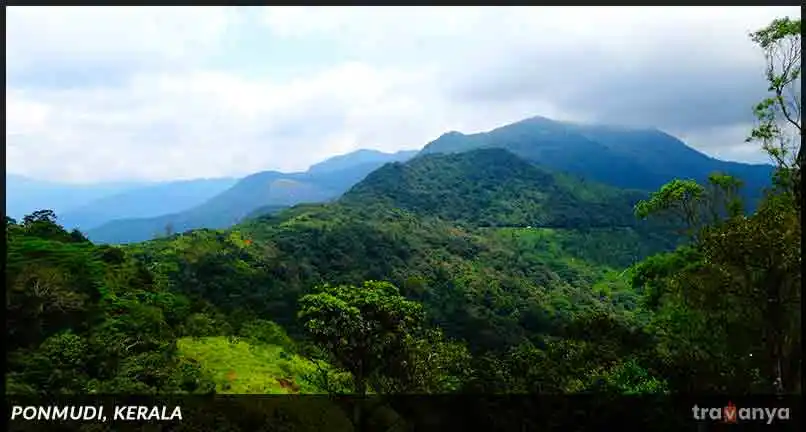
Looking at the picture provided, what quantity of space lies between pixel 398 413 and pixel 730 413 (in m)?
5.67

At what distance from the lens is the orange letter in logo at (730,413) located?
9.73 meters

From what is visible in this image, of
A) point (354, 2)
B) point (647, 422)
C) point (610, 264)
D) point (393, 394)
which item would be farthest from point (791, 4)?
point (610, 264)

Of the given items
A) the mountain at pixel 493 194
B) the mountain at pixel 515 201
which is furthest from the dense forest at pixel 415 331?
the mountain at pixel 493 194

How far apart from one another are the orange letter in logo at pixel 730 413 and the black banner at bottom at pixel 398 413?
2 centimetres

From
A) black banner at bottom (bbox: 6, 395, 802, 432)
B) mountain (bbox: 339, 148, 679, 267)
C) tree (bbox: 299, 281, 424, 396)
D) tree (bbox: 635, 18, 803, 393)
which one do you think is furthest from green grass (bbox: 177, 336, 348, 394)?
mountain (bbox: 339, 148, 679, 267)

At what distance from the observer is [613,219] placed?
4003 inches

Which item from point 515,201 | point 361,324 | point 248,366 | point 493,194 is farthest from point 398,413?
point 493,194

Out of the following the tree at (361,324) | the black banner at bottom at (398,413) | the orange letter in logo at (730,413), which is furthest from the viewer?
the tree at (361,324)

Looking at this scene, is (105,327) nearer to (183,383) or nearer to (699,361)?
(183,383)

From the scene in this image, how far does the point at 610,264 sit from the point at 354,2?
3265 inches

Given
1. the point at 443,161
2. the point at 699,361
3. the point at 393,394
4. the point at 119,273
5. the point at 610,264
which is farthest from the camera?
the point at 443,161

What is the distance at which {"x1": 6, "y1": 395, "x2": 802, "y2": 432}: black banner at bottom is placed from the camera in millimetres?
9516

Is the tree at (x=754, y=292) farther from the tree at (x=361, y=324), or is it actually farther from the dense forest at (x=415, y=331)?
the tree at (x=361, y=324)

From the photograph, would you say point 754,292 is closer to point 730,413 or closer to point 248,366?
point 730,413
